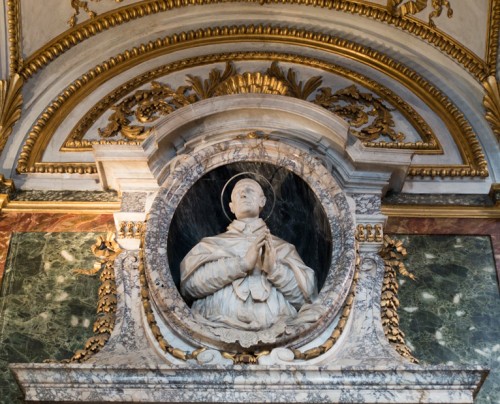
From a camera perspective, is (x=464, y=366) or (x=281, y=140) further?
(x=281, y=140)

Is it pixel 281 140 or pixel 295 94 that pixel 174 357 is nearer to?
pixel 281 140

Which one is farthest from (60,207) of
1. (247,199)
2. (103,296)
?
(247,199)

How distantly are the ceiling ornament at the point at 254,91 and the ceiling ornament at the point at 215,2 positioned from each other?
607 millimetres

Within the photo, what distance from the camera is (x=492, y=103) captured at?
9086 mm

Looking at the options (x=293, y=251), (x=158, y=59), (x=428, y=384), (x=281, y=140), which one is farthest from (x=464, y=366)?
(x=158, y=59)

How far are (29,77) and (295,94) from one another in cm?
207

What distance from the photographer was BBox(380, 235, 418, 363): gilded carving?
784 centimetres

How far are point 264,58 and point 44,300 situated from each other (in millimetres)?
2716

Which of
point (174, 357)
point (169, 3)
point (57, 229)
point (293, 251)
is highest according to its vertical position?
point (169, 3)

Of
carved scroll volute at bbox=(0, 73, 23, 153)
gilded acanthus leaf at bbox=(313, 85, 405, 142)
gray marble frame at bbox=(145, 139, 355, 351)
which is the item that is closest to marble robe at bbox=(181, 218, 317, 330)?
gray marble frame at bbox=(145, 139, 355, 351)

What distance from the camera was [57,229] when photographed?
28.2 ft

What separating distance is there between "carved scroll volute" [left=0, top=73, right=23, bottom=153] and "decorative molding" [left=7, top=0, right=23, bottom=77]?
0.27 ft

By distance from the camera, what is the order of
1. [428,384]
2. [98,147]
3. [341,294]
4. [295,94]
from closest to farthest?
[428,384] → [341,294] → [98,147] → [295,94]

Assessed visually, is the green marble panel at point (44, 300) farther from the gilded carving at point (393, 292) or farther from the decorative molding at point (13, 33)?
the gilded carving at point (393, 292)
